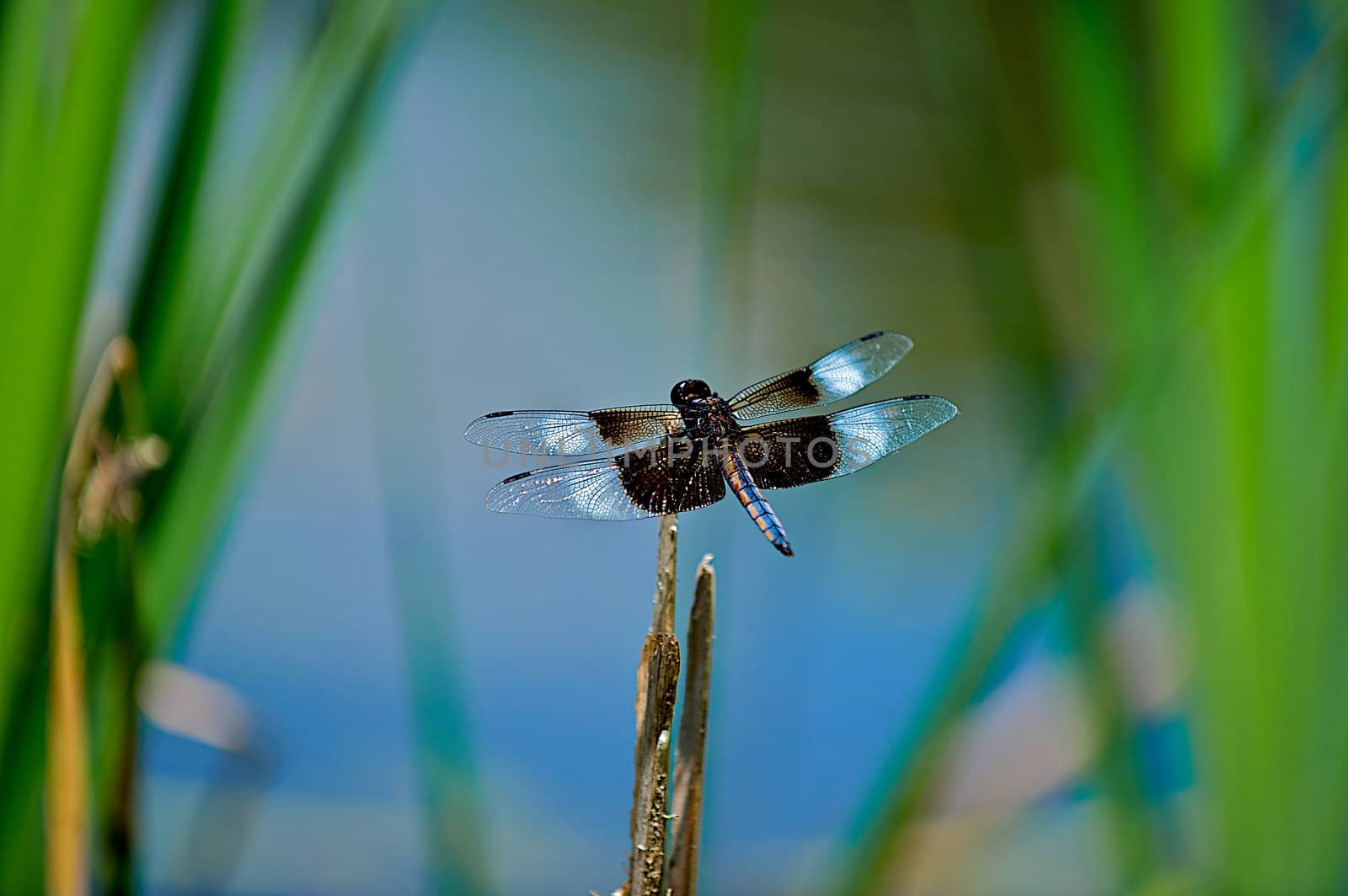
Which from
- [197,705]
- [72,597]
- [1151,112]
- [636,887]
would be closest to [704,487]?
[636,887]

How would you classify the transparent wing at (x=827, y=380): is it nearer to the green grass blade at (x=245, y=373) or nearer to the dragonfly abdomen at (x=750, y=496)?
the dragonfly abdomen at (x=750, y=496)

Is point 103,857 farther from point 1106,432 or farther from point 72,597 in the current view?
point 1106,432

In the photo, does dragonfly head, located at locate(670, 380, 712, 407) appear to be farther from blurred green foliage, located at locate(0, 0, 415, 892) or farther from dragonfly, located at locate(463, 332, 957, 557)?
blurred green foliage, located at locate(0, 0, 415, 892)

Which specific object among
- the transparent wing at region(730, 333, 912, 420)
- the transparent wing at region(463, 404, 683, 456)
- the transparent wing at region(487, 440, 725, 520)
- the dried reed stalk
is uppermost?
the transparent wing at region(730, 333, 912, 420)

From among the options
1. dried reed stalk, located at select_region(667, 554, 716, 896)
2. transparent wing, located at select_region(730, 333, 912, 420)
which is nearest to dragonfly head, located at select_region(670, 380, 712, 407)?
transparent wing, located at select_region(730, 333, 912, 420)

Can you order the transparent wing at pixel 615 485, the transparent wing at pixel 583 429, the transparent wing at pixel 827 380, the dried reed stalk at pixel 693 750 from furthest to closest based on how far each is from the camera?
the transparent wing at pixel 827 380
the transparent wing at pixel 583 429
the transparent wing at pixel 615 485
the dried reed stalk at pixel 693 750

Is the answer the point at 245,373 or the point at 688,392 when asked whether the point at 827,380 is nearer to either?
the point at 688,392

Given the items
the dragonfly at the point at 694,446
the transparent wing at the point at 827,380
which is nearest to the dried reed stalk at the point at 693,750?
the dragonfly at the point at 694,446
